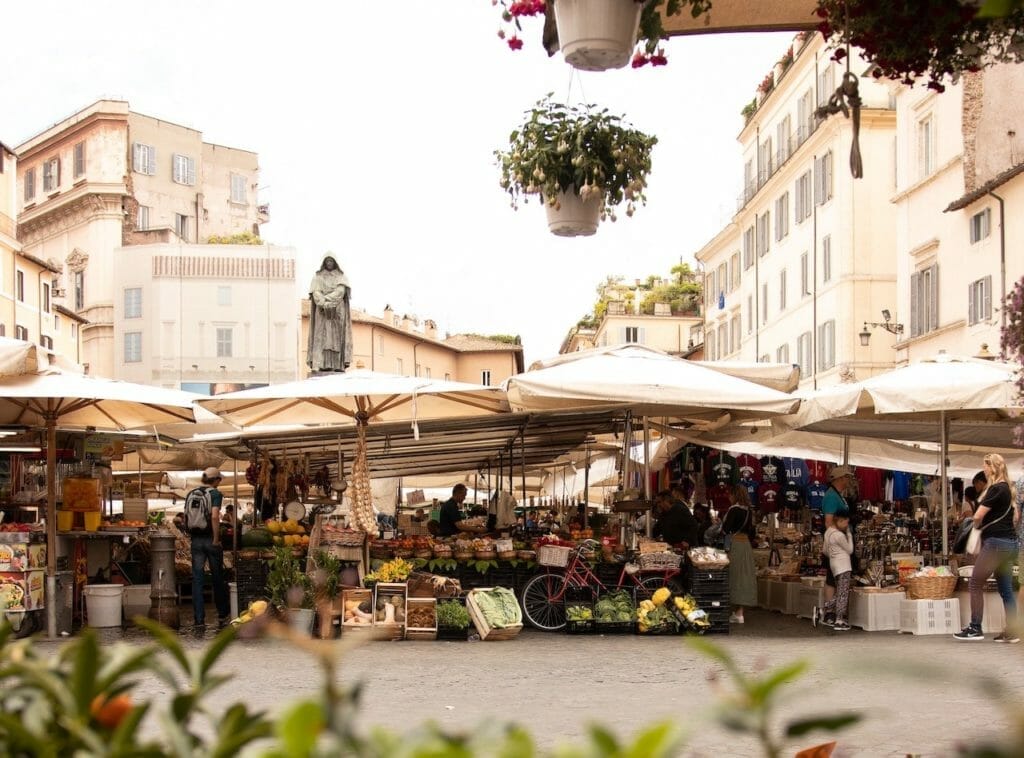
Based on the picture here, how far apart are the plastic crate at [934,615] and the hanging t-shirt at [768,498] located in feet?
19.3

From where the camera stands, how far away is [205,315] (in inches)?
2500

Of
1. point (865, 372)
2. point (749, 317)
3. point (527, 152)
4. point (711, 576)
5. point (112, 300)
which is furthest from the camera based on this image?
point (112, 300)

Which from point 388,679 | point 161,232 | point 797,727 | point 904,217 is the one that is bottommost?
point 388,679

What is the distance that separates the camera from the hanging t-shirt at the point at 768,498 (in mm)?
19828

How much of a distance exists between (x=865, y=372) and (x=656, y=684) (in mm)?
31564

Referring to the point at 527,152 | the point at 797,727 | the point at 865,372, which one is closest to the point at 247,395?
the point at 527,152

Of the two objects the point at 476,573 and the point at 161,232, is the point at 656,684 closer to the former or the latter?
the point at 476,573

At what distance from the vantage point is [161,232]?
6544 centimetres

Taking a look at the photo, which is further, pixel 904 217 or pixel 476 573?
pixel 904 217

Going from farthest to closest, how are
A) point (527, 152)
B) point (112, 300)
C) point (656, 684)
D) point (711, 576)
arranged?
point (112, 300)
point (711, 576)
point (656, 684)
point (527, 152)

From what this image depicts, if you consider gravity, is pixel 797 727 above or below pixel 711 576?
above

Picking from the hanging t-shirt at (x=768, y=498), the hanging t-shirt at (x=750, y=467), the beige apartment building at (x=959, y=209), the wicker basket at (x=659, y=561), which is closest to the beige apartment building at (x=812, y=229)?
the beige apartment building at (x=959, y=209)

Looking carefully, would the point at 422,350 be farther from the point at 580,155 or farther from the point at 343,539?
the point at 580,155

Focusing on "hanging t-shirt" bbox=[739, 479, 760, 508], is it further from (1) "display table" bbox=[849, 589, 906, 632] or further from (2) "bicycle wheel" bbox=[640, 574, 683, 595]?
(2) "bicycle wheel" bbox=[640, 574, 683, 595]
